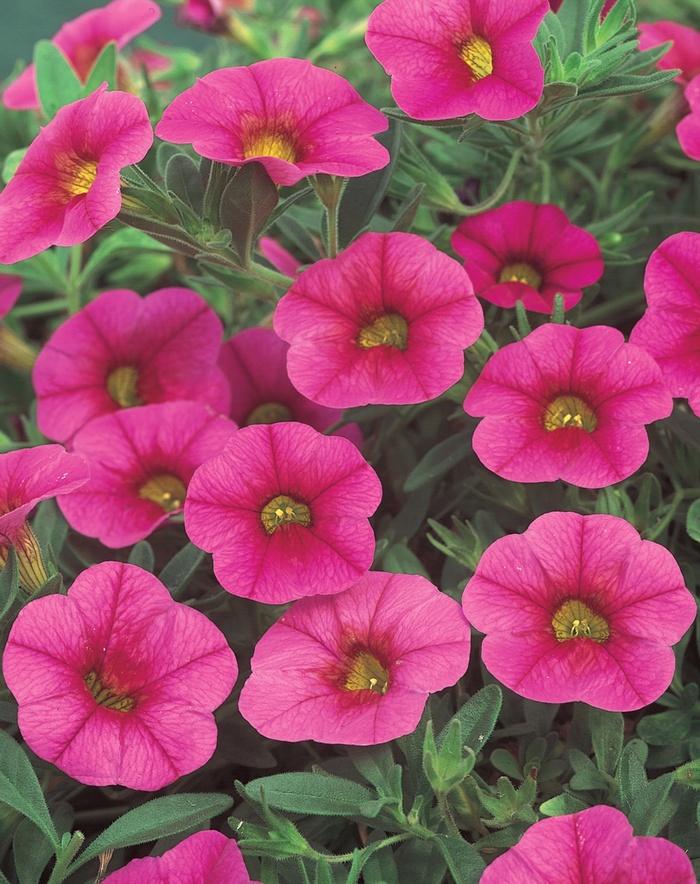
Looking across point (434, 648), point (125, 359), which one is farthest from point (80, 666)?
point (125, 359)

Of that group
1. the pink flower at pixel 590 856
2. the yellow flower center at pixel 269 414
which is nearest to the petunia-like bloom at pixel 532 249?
the yellow flower center at pixel 269 414

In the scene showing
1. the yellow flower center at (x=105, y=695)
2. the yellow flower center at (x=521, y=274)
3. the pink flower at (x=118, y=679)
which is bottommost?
the yellow flower center at (x=105, y=695)

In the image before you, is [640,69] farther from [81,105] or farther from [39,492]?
[39,492]

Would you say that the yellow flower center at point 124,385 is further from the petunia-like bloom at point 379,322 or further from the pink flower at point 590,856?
the pink flower at point 590,856

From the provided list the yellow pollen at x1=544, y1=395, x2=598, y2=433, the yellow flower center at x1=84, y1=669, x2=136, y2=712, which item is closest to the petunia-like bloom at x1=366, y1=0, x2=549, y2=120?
the yellow pollen at x1=544, y1=395, x2=598, y2=433

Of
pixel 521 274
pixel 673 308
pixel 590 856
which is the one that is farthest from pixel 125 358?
pixel 590 856
